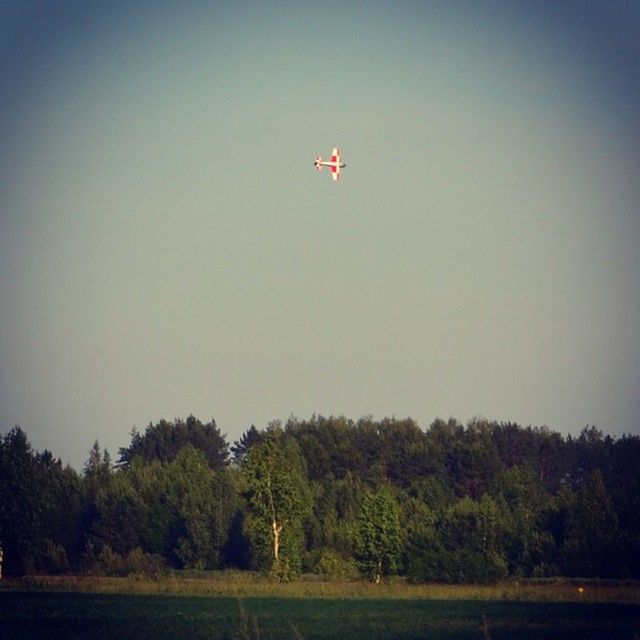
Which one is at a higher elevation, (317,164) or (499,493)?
(317,164)

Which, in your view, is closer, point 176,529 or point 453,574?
point 453,574

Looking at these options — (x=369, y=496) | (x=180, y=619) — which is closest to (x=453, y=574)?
(x=369, y=496)

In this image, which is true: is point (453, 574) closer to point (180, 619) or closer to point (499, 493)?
point (499, 493)

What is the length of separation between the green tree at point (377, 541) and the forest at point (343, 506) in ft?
0.26

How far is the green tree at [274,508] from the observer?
216 ft

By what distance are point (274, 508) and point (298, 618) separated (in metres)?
23.4

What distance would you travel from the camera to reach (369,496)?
68938 millimetres

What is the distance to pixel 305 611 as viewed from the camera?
46438 millimetres

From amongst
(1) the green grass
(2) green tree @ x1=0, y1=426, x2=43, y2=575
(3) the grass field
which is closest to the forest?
(2) green tree @ x1=0, y1=426, x2=43, y2=575

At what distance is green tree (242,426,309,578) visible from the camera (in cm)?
6588

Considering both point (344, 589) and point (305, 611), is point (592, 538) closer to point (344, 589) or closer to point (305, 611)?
point (344, 589)

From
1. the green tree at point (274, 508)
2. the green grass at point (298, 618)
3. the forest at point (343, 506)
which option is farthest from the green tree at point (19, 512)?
the green grass at point (298, 618)

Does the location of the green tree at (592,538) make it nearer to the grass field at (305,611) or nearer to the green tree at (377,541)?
the grass field at (305,611)

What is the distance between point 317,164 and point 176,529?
28.9 meters
